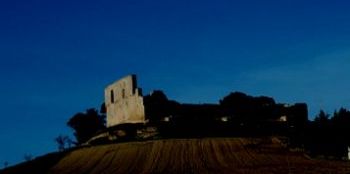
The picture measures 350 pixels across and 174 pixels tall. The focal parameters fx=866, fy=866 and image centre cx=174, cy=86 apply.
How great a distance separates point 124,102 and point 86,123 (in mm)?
11570

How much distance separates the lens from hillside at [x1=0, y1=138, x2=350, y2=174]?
53156mm

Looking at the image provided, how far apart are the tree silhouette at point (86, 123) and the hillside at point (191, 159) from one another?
26072mm

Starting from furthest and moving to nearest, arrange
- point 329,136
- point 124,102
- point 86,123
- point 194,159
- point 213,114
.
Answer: point 86,123 → point 124,102 → point 213,114 → point 329,136 → point 194,159

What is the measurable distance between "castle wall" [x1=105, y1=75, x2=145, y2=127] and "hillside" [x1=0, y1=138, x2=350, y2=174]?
1300cm

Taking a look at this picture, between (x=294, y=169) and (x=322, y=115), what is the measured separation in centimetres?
3051

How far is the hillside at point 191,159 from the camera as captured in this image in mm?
53156

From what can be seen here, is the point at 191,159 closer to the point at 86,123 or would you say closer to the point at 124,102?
the point at 124,102

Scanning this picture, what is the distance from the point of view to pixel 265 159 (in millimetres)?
57344

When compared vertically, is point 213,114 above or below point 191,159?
above

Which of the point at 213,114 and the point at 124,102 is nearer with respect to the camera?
the point at 213,114

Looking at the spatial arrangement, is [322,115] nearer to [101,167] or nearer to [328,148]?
[328,148]

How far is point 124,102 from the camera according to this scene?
87.1 meters

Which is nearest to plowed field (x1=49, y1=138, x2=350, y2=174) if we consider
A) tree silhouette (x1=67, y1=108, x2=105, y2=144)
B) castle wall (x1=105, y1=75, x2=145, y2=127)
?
castle wall (x1=105, y1=75, x2=145, y2=127)

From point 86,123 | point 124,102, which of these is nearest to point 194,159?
point 124,102
